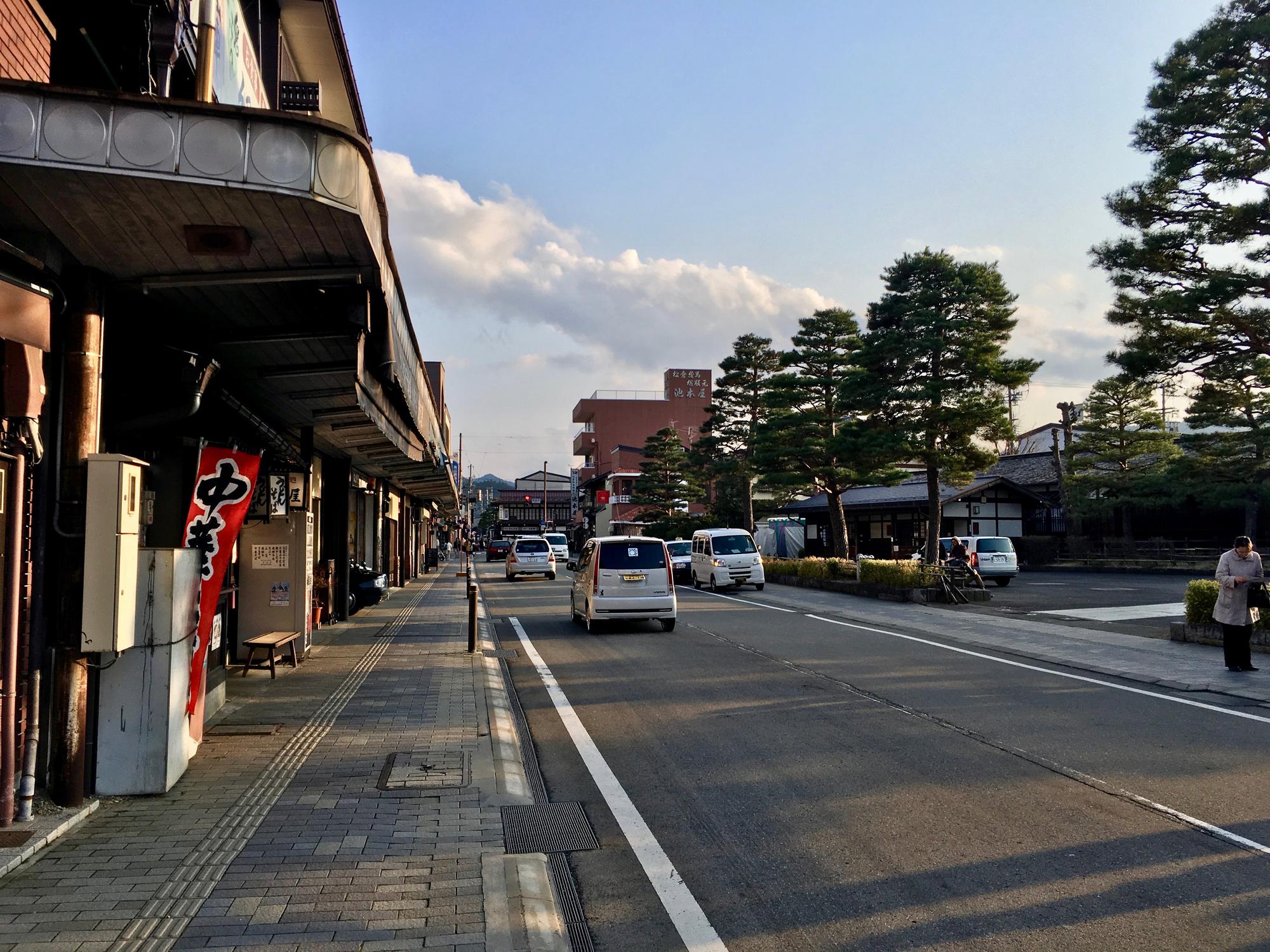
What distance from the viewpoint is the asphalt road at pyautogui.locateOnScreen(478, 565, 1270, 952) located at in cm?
421

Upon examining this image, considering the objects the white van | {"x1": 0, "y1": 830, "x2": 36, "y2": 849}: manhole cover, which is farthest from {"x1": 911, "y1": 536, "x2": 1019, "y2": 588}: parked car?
{"x1": 0, "y1": 830, "x2": 36, "y2": 849}: manhole cover

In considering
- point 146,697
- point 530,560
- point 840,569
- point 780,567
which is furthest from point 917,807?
point 530,560

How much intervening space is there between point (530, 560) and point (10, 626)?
32668 mm

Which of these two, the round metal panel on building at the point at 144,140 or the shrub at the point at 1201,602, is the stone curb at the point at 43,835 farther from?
the shrub at the point at 1201,602

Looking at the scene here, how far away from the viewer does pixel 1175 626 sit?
48.0ft

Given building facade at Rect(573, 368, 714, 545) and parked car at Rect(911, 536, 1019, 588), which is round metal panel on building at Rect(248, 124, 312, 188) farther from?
building facade at Rect(573, 368, 714, 545)

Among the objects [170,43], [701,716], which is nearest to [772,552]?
[701,716]

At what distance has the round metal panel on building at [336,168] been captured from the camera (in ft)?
16.4

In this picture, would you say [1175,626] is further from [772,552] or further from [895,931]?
[772,552]

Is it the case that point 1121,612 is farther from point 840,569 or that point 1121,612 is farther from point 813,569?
point 813,569

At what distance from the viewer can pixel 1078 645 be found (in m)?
14.2

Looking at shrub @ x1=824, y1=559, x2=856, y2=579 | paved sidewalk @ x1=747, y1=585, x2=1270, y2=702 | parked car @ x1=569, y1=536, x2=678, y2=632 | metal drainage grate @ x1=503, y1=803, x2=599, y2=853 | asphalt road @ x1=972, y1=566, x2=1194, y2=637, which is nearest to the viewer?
metal drainage grate @ x1=503, y1=803, x2=599, y2=853

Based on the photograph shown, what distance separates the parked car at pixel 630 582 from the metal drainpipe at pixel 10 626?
11659 mm

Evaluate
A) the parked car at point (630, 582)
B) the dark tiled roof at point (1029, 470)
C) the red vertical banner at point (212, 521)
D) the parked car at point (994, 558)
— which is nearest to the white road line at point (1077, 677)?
the parked car at point (630, 582)
